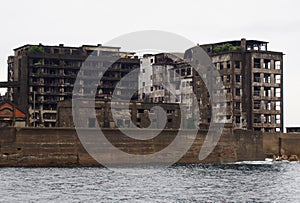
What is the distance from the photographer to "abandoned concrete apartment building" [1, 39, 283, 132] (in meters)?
129

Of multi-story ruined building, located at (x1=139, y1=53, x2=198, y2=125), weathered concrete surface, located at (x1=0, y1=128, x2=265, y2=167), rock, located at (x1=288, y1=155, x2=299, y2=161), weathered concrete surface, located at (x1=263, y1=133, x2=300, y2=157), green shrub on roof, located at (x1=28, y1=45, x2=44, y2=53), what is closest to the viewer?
weathered concrete surface, located at (x1=0, y1=128, x2=265, y2=167)

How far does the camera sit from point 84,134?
297 feet

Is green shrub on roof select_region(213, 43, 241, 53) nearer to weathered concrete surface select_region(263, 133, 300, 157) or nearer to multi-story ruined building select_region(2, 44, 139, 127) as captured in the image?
weathered concrete surface select_region(263, 133, 300, 157)

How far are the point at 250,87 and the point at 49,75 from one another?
43.8 meters

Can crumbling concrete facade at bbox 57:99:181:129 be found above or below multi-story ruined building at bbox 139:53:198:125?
below

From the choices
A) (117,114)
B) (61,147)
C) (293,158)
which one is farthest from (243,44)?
(61,147)

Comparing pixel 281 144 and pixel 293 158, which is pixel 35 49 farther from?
pixel 293 158

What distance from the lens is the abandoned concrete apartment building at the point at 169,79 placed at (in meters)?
129

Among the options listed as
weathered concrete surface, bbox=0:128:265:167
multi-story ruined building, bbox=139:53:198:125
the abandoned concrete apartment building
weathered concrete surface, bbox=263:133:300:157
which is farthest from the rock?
multi-story ruined building, bbox=139:53:198:125

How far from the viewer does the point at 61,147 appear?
87.5 m

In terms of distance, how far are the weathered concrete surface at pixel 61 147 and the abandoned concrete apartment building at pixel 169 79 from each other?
1990cm

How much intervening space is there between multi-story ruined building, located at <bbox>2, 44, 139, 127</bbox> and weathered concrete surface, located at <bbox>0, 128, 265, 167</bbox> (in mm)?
45735

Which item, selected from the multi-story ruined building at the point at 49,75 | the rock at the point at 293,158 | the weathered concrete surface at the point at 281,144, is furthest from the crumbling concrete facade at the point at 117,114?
the multi-story ruined building at the point at 49,75

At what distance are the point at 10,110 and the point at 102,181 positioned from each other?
45.6m
